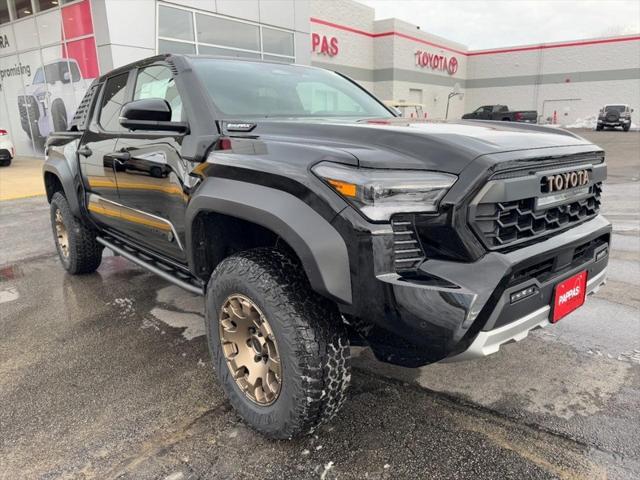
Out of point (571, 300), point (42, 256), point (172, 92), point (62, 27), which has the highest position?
point (62, 27)

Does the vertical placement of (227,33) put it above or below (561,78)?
above

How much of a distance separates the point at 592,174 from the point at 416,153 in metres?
1.06

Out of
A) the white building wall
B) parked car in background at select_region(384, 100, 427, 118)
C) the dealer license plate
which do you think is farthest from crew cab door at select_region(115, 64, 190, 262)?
the white building wall

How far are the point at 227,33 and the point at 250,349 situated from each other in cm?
1366

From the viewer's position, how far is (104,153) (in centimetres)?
368

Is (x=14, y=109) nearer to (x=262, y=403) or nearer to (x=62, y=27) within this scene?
(x=62, y=27)

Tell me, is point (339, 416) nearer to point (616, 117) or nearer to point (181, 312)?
point (181, 312)

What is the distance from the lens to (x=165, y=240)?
3.10 metres

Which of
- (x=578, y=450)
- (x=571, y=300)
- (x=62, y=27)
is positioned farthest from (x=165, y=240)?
(x=62, y=27)

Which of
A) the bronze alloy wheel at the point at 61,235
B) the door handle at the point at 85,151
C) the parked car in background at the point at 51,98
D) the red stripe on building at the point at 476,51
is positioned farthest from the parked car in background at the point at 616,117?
the door handle at the point at 85,151

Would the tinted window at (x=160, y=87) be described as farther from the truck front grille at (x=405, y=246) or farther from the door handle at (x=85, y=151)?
the truck front grille at (x=405, y=246)

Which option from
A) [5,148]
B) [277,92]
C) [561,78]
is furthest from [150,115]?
[561,78]

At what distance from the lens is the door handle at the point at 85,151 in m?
3.96

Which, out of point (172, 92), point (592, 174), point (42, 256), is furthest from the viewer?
point (42, 256)
